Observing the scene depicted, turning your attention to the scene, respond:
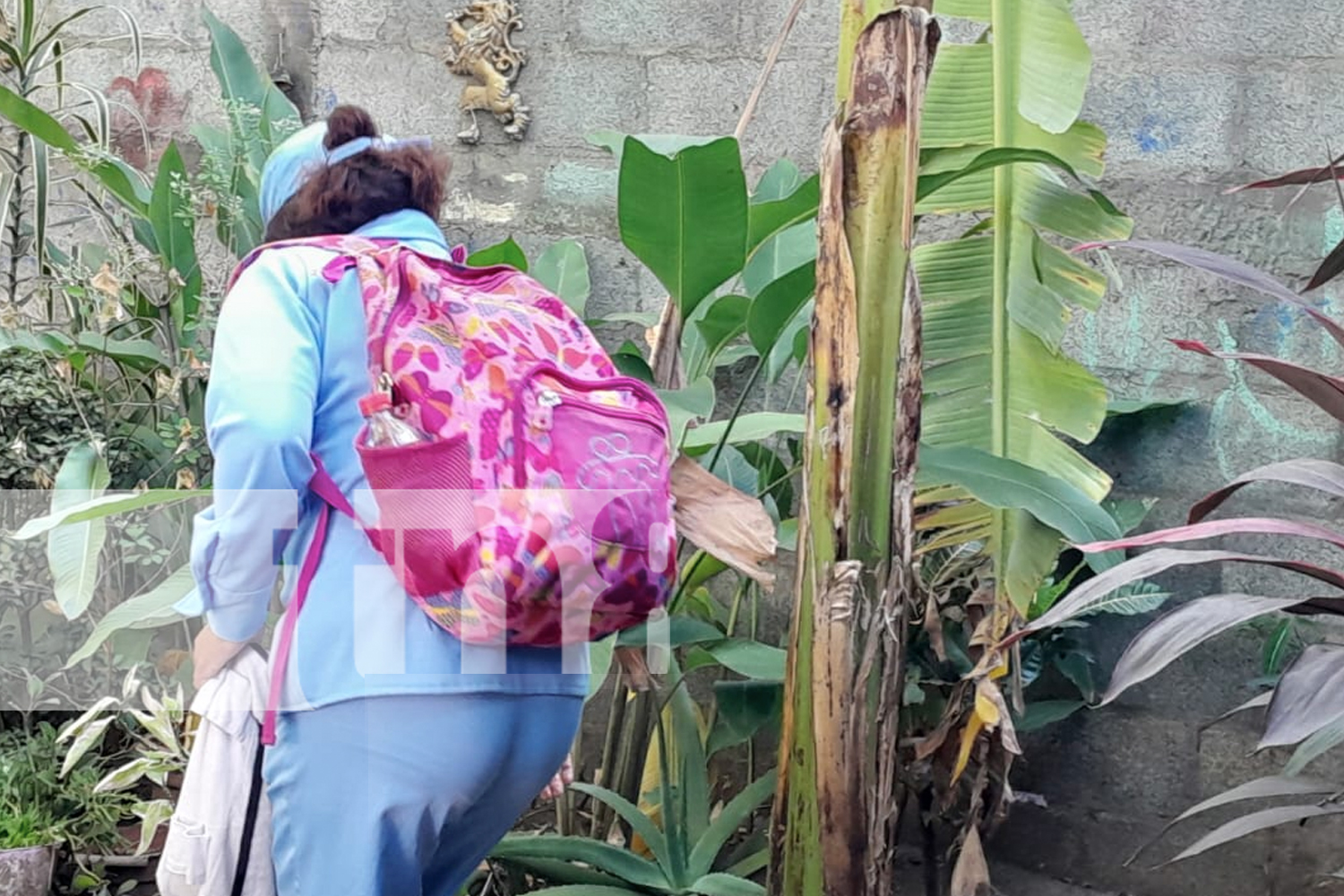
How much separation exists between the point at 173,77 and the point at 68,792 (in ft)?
5.60

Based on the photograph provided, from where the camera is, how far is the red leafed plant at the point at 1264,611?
1391 mm

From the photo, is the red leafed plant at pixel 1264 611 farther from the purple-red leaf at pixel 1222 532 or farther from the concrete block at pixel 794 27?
the concrete block at pixel 794 27

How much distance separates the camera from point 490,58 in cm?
323

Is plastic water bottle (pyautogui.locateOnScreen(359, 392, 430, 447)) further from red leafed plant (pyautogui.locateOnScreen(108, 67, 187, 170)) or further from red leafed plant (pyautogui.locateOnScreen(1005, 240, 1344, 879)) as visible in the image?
red leafed plant (pyautogui.locateOnScreen(108, 67, 187, 170))

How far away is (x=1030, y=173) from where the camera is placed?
228cm

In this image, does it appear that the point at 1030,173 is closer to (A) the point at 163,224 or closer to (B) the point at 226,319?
(B) the point at 226,319

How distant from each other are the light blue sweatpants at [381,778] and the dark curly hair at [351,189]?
0.61 metres

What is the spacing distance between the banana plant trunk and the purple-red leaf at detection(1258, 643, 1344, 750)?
0.52 metres

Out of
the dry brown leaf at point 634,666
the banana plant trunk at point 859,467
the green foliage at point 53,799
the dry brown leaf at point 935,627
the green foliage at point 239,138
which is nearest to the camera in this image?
the banana plant trunk at point 859,467

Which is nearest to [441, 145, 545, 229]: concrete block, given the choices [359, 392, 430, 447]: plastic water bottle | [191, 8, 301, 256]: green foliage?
[191, 8, 301, 256]: green foliage

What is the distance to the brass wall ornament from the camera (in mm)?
3221

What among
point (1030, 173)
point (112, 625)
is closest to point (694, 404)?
point (1030, 173)

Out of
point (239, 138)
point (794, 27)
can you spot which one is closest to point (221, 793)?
point (239, 138)

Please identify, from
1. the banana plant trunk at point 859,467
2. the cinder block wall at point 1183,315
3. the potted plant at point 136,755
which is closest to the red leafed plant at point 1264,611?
the banana plant trunk at point 859,467
